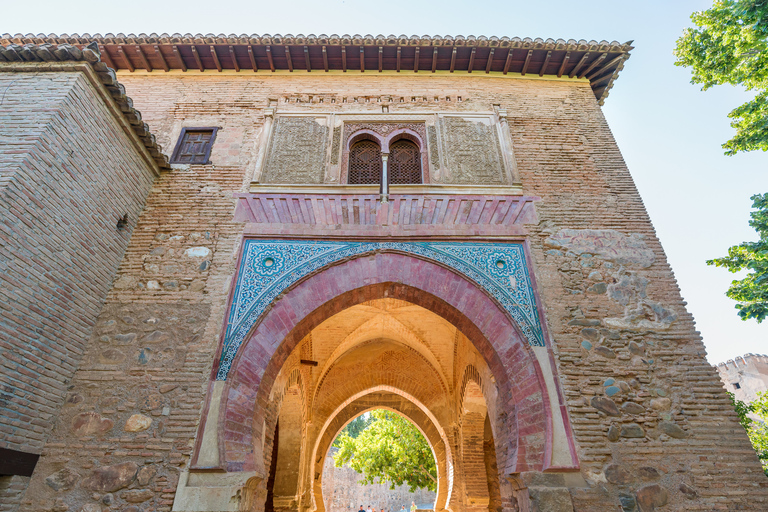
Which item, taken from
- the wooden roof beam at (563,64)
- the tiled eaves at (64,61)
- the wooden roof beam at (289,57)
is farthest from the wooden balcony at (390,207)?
the wooden roof beam at (563,64)

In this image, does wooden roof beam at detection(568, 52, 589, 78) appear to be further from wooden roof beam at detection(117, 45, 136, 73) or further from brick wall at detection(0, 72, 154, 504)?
wooden roof beam at detection(117, 45, 136, 73)

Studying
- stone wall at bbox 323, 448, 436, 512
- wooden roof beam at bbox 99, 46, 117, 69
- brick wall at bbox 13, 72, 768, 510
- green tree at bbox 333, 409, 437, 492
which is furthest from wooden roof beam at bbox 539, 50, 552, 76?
stone wall at bbox 323, 448, 436, 512

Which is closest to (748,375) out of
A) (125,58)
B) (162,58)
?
(162,58)

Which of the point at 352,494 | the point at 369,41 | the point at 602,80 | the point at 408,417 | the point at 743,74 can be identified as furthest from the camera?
the point at 352,494

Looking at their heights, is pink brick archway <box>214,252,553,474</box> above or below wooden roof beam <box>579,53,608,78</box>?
below

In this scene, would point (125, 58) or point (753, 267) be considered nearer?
point (753, 267)

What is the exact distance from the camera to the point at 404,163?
595 centimetres

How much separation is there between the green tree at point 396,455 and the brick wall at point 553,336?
9.62 meters

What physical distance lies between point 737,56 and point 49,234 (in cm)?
853

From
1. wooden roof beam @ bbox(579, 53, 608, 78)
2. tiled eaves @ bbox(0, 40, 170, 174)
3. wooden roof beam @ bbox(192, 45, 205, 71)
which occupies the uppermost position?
wooden roof beam @ bbox(192, 45, 205, 71)

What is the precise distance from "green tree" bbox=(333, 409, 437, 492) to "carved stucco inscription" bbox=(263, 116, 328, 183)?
32.0 ft

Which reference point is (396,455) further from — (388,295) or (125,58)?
(125,58)

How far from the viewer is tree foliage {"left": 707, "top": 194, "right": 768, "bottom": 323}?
4.92 m

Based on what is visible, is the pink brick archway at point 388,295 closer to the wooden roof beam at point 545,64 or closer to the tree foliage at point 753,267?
the tree foliage at point 753,267
